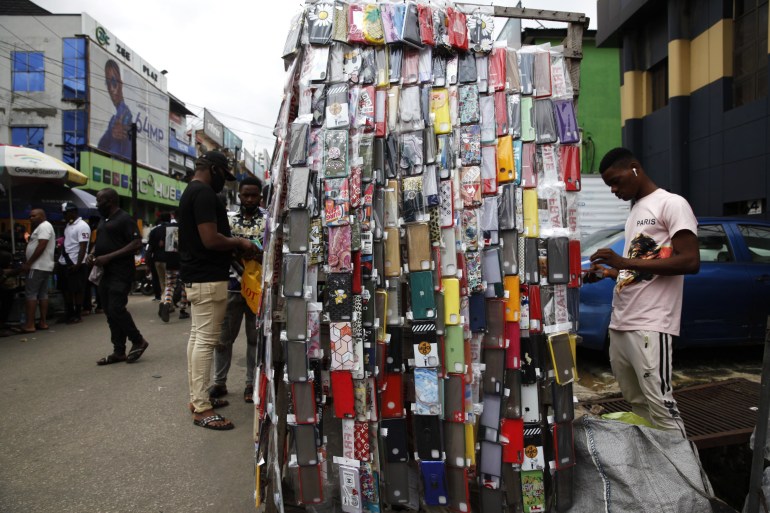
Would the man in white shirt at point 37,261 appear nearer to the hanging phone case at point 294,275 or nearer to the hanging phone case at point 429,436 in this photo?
the hanging phone case at point 294,275

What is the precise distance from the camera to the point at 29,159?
755cm

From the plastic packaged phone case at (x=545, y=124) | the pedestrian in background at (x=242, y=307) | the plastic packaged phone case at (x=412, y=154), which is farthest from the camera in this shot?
the pedestrian in background at (x=242, y=307)

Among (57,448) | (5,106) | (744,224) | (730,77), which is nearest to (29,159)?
(57,448)

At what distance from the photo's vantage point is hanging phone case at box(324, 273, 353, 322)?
2.08m

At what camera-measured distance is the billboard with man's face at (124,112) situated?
2543cm

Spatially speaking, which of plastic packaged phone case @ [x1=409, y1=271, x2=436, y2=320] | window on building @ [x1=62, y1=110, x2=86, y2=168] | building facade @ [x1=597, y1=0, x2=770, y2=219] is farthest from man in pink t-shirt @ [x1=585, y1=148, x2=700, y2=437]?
window on building @ [x1=62, y1=110, x2=86, y2=168]

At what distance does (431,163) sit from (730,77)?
33.9ft

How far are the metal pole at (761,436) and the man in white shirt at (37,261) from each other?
8035 millimetres

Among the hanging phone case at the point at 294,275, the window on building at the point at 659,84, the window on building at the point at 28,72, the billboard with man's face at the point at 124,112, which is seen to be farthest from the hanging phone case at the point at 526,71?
the window on building at the point at 28,72

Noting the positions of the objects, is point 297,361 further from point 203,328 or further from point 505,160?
point 203,328

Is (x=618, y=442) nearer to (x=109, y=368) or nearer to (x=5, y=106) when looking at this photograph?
(x=109, y=368)

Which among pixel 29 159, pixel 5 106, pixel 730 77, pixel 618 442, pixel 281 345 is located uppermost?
pixel 5 106

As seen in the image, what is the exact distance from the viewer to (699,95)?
10180 mm

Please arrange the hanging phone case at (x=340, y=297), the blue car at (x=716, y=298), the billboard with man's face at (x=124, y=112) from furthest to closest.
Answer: the billboard with man's face at (x=124, y=112), the blue car at (x=716, y=298), the hanging phone case at (x=340, y=297)
